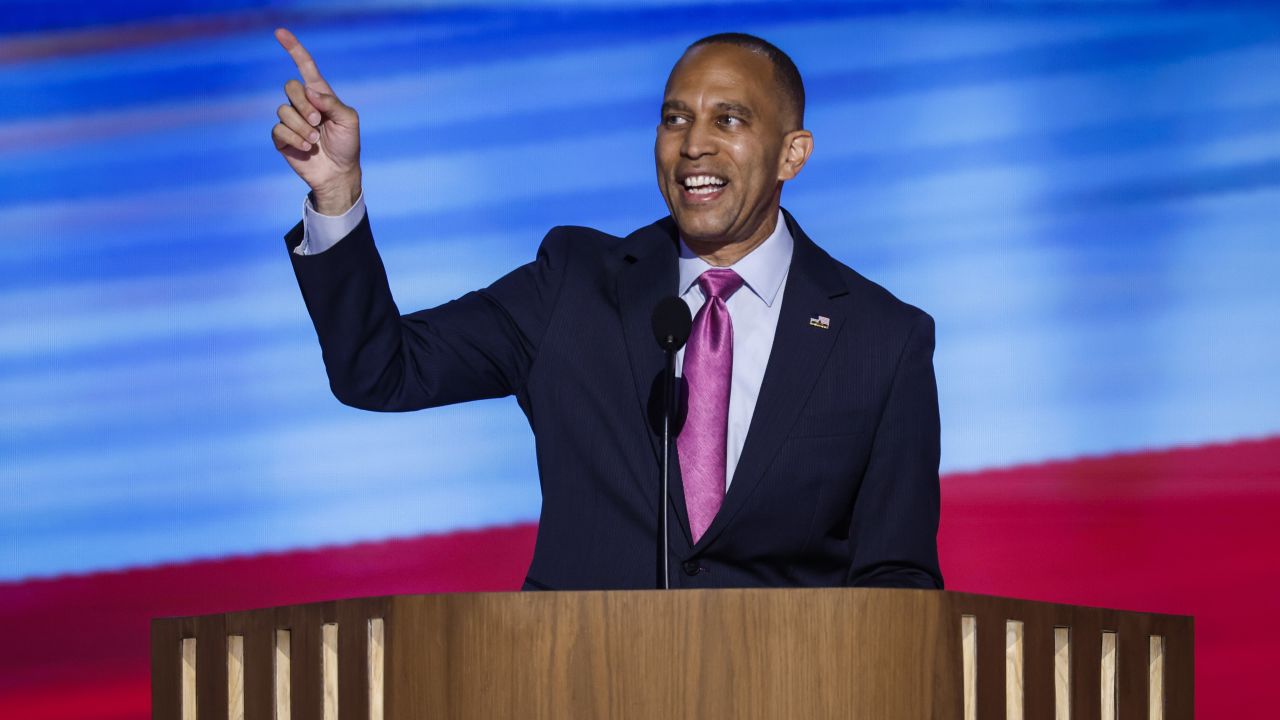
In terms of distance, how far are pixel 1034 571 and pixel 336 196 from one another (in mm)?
2195

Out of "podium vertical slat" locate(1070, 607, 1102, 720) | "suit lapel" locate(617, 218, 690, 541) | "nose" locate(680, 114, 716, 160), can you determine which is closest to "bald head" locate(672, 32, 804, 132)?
"nose" locate(680, 114, 716, 160)

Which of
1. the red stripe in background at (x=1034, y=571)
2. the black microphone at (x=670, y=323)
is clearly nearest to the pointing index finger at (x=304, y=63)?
the black microphone at (x=670, y=323)

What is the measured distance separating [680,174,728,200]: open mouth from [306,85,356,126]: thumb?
552 mm

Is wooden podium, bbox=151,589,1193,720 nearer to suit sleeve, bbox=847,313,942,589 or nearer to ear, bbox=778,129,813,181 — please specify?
suit sleeve, bbox=847,313,942,589

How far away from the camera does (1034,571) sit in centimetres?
371

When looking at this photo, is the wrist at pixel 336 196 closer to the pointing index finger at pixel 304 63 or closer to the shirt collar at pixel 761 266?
the pointing index finger at pixel 304 63

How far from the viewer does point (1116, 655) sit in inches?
76.9

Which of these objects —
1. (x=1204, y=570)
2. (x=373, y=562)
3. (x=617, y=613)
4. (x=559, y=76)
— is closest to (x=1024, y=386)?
(x=1204, y=570)

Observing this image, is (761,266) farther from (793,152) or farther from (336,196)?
(336,196)

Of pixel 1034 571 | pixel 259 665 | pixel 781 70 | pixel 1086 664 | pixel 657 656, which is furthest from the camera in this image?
pixel 1034 571

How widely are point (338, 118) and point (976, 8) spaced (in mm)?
2234

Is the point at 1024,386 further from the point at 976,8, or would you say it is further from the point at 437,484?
the point at 437,484

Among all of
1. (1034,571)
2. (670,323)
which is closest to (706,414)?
(670,323)

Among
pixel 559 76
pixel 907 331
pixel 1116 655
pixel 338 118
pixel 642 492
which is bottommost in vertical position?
pixel 1116 655
